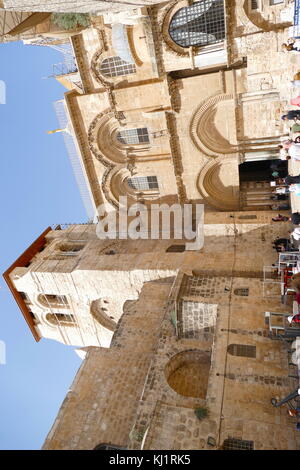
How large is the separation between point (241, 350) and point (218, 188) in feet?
30.5

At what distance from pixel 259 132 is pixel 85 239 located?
968cm

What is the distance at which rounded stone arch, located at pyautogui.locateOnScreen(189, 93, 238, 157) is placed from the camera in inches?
574

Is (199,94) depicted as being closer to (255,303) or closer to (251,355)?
(255,303)

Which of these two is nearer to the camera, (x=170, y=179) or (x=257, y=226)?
(x=257, y=226)

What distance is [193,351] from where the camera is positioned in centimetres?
991

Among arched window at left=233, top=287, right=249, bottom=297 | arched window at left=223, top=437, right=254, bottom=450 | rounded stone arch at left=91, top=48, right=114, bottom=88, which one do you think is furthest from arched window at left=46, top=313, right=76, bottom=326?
rounded stone arch at left=91, top=48, right=114, bottom=88

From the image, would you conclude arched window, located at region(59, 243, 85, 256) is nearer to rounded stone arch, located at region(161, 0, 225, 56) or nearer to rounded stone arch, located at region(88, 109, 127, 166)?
rounded stone arch, located at region(88, 109, 127, 166)

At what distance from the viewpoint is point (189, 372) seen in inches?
391

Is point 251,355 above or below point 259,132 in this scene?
below

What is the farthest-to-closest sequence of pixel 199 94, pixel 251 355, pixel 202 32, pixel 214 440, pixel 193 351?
pixel 199 94 → pixel 202 32 → pixel 193 351 → pixel 251 355 → pixel 214 440

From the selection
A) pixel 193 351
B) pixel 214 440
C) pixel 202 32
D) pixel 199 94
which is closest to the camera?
pixel 214 440

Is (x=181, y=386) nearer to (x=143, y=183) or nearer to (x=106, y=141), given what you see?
(x=143, y=183)

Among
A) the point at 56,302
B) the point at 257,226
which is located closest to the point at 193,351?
the point at 257,226

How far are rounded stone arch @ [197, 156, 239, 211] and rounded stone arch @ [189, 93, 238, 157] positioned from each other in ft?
2.48
